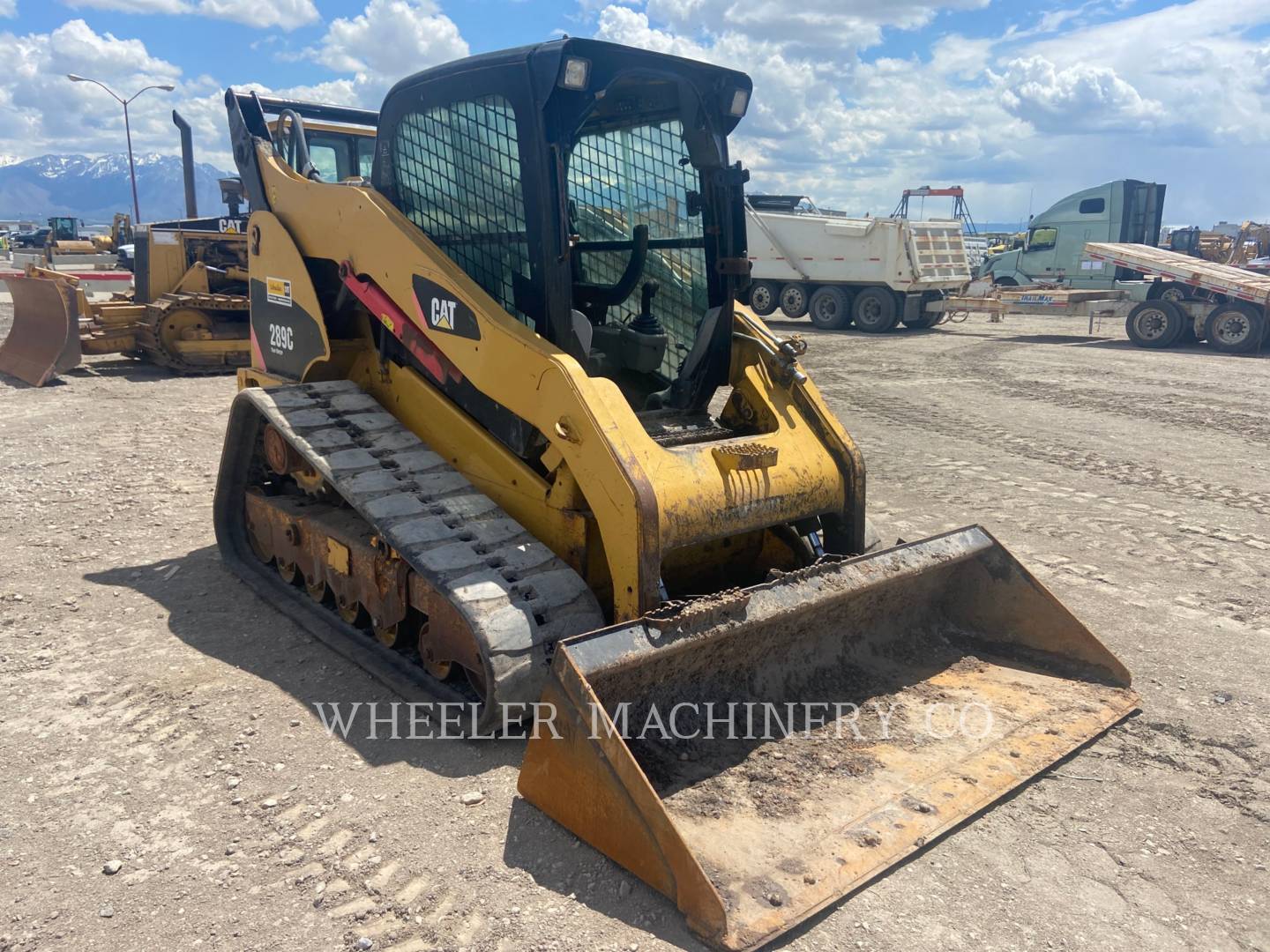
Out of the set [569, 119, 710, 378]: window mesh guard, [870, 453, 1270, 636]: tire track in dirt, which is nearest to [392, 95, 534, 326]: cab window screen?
[569, 119, 710, 378]: window mesh guard

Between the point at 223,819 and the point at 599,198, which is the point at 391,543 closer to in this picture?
the point at 223,819

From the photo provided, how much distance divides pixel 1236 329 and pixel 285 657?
16649 mm

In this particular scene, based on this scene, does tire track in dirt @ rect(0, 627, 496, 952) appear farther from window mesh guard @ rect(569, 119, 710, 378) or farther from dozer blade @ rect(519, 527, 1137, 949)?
window mesh guard @ rect(569, 119, 710, 378)

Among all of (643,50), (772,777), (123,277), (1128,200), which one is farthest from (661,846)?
(1128,200)

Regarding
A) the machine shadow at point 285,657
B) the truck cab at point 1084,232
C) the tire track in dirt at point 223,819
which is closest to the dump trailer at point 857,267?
the truck cab at point 1084,232

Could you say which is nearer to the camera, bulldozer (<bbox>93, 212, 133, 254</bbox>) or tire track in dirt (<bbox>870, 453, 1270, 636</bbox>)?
tire track in dirt (<bbox>870, 453, 1270, 636</bbox>)

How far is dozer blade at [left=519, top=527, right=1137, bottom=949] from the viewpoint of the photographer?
263cm

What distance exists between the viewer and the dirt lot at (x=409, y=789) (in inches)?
99.0

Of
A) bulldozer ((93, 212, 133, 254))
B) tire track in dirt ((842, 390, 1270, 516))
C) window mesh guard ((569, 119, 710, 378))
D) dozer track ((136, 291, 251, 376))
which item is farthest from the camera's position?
bulldozer ((93, 212, 133, 254))

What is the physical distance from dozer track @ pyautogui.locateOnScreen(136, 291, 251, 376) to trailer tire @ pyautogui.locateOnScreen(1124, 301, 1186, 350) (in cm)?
A: 1474

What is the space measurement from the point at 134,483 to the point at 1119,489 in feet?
24.1

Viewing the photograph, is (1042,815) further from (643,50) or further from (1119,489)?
(1119,489)

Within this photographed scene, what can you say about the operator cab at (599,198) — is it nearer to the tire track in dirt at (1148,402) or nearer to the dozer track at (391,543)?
the dozer track at (391,543)

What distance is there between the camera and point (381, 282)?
433 centimetres
